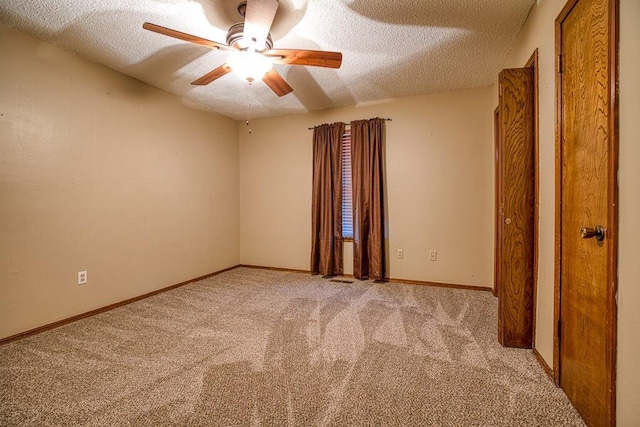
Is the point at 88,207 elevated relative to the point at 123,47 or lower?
lower

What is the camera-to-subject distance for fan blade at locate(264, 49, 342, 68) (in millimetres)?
1921

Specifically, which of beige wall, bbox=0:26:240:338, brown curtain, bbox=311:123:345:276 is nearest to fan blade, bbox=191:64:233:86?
beige wall, bbox=0:26:240:338

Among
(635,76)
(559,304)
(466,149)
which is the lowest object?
(559,304)

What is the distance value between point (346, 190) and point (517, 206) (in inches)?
90.6

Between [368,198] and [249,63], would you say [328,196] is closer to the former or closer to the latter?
[368,198]

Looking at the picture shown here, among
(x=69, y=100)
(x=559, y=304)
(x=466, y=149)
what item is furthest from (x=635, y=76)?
(x=69, y=100)

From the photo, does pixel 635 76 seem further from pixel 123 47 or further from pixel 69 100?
pixel 69 100

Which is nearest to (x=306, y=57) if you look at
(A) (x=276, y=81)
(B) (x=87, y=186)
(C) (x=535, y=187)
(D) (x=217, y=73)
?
(A) (x=276, y=81)

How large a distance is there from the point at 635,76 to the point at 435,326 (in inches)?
78.8

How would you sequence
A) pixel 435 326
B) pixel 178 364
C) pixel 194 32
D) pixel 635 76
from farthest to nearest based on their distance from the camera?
pixel 435 326 → pixel 194 32 → pixel 178 364 → pixel 635 76

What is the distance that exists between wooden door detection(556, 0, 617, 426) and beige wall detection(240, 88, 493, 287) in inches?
76.1

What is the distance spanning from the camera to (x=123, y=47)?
2471 mm

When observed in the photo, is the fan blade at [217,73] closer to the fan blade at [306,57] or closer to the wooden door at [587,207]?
the fan blade at [306,57]

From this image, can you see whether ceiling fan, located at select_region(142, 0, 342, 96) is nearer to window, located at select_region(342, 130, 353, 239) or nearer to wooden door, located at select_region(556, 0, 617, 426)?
wooden door, located at select_region(556, 0, 617, 426)
